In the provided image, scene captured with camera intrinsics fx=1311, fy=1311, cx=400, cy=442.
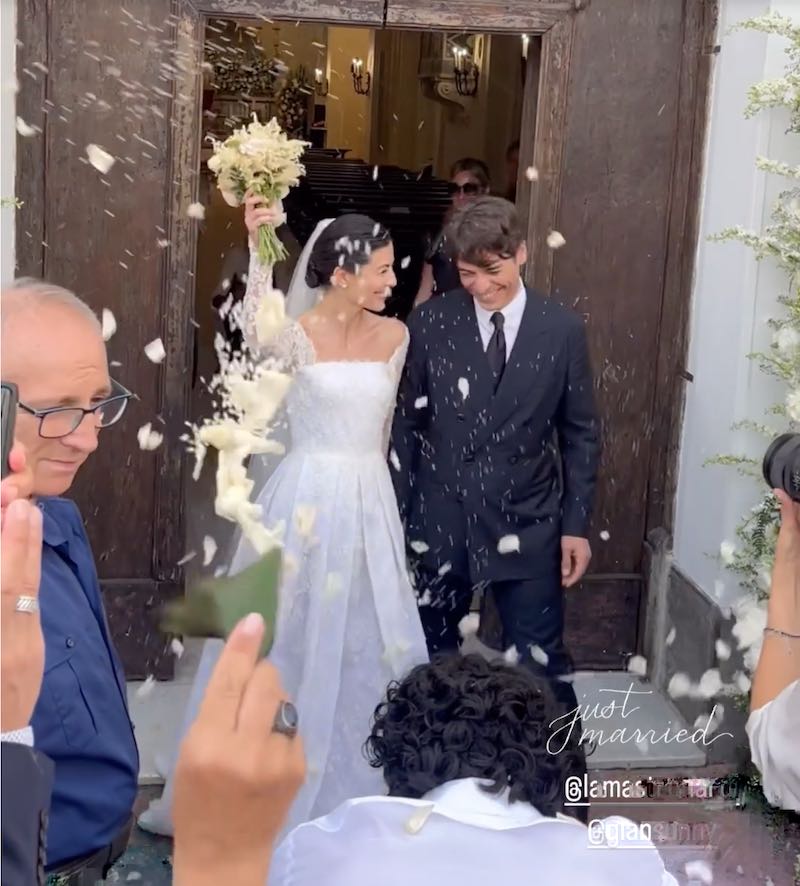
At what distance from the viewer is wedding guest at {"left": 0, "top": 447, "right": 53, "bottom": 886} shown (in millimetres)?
1057

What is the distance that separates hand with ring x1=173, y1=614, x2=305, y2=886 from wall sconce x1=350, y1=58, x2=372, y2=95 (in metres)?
9.45

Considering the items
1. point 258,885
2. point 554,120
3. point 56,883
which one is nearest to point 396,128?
point 554,120

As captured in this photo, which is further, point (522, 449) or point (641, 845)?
point (522, 449)

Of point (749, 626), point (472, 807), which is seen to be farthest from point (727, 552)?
point (472, 807)

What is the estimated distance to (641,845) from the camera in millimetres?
1744

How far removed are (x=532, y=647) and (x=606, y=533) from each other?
0.79 metres

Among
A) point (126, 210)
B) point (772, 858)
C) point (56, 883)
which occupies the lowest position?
point (772, 858)

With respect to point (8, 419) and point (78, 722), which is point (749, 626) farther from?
point (8, 419)

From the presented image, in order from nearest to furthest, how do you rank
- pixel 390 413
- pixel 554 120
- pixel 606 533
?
pixel 390 413 < pixel 554 120 < pixel 606 533

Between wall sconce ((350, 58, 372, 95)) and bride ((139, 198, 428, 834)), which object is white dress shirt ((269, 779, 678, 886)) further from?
wall sconce ((350, 58, 372, 95))

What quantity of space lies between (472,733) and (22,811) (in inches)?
32.8

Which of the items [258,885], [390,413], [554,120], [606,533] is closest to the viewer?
[258,885]

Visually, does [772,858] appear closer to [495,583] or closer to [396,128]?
[495,583]

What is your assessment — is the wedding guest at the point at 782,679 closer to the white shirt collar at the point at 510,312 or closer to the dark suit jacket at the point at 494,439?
the dark suit jacket at the point at 494,439
